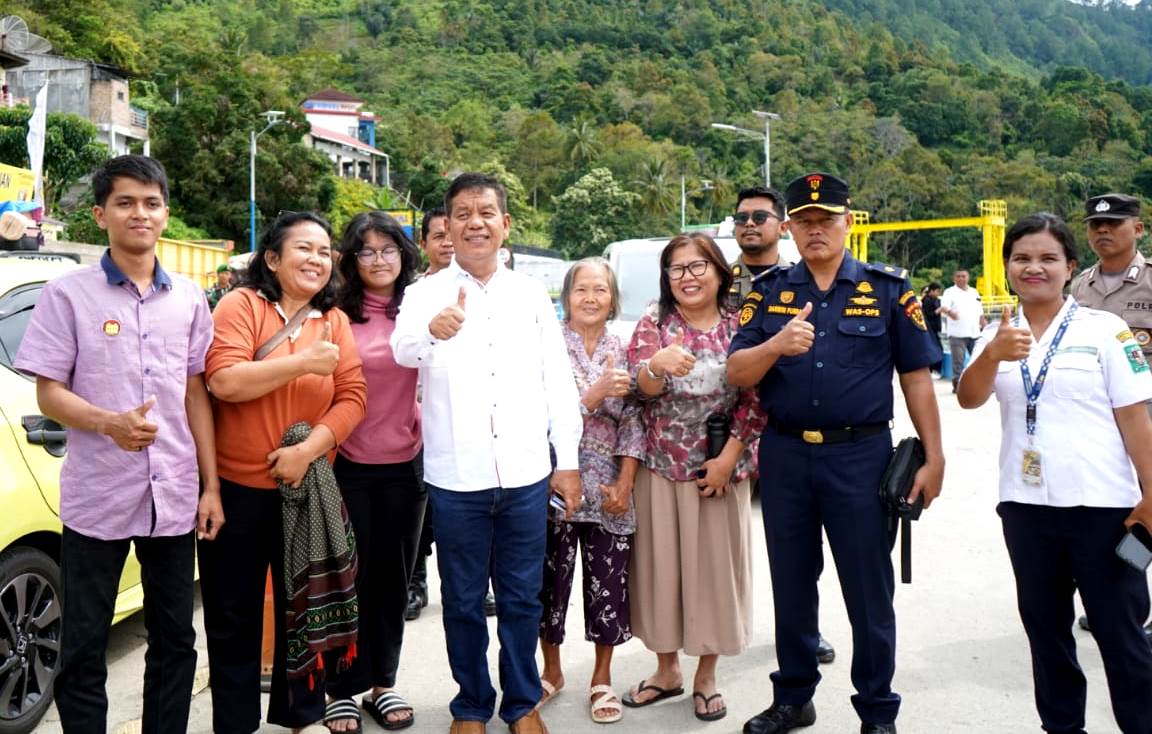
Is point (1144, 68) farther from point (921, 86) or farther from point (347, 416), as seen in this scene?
point (347, 416)

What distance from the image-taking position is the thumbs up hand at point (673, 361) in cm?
326

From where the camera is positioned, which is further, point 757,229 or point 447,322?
point 757,229

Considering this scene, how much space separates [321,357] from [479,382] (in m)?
0.55

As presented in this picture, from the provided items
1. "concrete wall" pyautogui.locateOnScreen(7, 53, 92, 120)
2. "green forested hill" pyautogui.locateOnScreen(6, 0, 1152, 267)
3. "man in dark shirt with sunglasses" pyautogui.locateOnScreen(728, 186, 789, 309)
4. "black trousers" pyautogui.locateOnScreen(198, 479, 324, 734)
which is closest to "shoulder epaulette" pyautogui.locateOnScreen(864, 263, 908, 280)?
"man in dark shirt with sunglasses" pyautogui.locateOnScreen(728, 186, 789, 309)

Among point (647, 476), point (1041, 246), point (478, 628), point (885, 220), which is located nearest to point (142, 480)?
point (478, 628)

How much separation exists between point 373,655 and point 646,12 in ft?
443

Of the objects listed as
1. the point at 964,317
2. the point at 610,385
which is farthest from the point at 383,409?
the point at 964,317

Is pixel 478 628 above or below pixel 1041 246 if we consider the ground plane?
below

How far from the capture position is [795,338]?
2973mm

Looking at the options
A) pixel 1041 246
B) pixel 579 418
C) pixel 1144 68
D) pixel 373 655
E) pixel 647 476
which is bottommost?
pixel 373 655

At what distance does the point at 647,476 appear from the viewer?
11.7 ft

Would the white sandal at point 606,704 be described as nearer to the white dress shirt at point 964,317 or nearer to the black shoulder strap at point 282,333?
the black shoulder strap at point 282,333

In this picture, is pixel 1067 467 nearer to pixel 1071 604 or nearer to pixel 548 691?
pixel 1071 604

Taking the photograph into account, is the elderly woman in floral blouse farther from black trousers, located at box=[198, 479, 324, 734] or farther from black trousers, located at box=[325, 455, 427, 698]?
black trousers, located at box=[198, 479, 324, 734]
